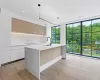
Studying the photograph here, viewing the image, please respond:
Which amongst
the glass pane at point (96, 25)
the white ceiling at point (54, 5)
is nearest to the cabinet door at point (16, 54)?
the white ceiling at point (54, 5)

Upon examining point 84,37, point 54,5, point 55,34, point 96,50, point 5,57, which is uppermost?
point 54,5

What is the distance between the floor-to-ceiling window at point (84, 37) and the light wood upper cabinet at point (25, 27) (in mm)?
2498

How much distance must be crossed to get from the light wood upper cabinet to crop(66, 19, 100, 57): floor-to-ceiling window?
2498 mm

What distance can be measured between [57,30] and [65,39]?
1.44 meters

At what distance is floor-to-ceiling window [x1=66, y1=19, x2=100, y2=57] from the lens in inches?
215

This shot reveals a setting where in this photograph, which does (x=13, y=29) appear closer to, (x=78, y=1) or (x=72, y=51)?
(x=78, y=1)

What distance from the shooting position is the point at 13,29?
4.41 m

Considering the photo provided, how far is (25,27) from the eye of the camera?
515 cm

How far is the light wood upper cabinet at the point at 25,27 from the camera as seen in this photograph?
4529 mm

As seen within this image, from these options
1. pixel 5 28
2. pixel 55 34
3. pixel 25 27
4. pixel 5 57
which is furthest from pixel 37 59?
pixel 55 34

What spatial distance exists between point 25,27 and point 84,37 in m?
4.21

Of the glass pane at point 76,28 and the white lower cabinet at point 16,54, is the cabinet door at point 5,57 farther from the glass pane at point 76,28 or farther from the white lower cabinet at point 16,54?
the glass pane at point 76,28

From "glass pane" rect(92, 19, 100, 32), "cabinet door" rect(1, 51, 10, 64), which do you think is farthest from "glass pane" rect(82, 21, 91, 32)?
"cabinet door" rect(1, 51, 10, 64)

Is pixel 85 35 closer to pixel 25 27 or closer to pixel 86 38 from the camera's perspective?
pixel 86 38
